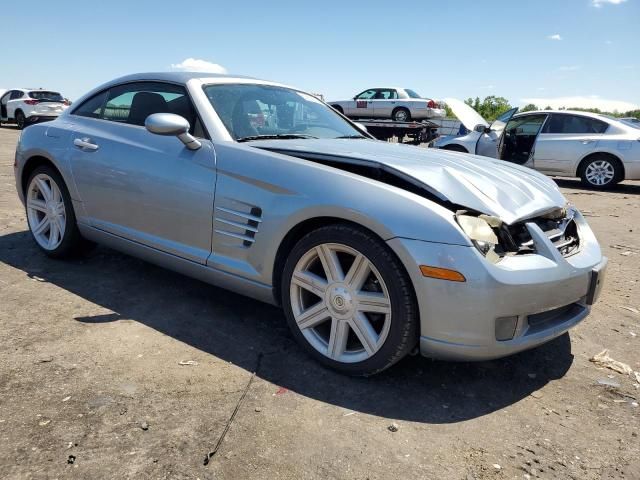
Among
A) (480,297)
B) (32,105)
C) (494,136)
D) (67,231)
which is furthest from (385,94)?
(480,297)

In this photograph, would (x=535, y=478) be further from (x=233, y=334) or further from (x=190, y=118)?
(x=190, y=118)

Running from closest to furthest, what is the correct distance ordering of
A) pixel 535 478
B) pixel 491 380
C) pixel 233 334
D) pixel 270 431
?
pixel 535 478, pixel 270 431, pixel 491 380, pixel 233 334

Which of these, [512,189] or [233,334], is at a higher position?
[512,189]

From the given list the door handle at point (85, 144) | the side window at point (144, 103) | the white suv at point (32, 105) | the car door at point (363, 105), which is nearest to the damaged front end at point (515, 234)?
the side window at point (144, 103)

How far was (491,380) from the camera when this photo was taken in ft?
8.84

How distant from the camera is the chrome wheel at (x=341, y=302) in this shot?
2.51 metres

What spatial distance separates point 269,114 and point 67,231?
6.00 ft

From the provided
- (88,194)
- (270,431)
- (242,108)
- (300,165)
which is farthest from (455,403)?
(88,194)

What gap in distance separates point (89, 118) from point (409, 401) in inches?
122

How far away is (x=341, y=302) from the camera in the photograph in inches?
103

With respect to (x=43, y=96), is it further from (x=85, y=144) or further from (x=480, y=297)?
(x=480, y=297)

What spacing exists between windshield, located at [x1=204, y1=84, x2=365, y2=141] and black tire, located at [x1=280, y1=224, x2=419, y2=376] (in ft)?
3.18

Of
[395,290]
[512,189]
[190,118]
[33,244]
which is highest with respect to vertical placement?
[190,118]

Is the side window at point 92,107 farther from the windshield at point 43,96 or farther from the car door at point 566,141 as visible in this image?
the windshield at point 43,96
